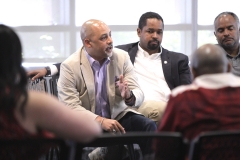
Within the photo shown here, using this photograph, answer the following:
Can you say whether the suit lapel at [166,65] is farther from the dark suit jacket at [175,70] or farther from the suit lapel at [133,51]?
the suit lapel at [133,51]

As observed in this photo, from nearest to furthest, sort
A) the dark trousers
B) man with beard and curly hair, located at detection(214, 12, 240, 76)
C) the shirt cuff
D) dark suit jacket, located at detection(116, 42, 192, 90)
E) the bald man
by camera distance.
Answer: the bald man
the dark trousers
the shirt cuff
dark suit jacket, located at detection(116, 42, 192, 90)
man with beard and curly hair, located at detection(214, 12, 240, 76)

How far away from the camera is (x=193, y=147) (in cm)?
170

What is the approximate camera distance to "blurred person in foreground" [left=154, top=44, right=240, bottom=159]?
6.17ft

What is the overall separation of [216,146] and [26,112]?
684 mm

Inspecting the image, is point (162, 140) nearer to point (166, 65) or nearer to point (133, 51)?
point (166, 65)

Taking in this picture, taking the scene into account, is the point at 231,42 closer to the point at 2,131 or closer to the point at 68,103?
the point at 68,103

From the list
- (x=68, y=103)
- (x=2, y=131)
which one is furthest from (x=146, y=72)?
(x=2, y=131)

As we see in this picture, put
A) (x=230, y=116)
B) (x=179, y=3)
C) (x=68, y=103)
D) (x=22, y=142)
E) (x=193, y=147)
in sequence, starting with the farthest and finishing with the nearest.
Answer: (x=179, y=3) → (x=68, y=103) → (x=230, y=116) → (x=193, y=147) → (x=22, y=142)

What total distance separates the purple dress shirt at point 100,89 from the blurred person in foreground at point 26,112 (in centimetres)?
198

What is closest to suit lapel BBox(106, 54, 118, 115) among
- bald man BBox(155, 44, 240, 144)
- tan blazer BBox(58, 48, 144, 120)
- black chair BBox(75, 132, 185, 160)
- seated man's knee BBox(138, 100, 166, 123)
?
tan blazer BBox(58, 48, 144, 120)

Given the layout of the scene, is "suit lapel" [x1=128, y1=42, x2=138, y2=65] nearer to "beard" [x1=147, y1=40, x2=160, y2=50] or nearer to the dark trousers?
"beard" [x1=147, y1=40, x2=160, y2=50]

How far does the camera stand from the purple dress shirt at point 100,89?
12.3 feet

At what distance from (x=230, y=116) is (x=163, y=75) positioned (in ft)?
8.26

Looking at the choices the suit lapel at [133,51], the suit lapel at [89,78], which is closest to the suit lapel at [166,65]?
the suit lapel at [133,51]
